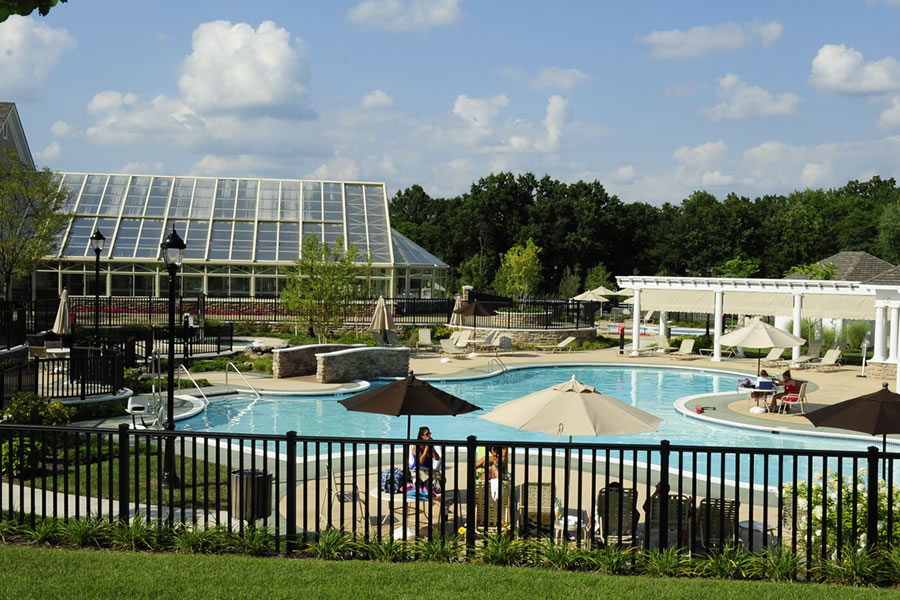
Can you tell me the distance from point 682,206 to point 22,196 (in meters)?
63.3

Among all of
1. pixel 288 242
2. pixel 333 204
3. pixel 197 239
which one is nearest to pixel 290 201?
pixel 333 204

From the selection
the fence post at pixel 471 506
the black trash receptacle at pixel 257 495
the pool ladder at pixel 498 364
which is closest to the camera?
the fence post at pixel 471 506

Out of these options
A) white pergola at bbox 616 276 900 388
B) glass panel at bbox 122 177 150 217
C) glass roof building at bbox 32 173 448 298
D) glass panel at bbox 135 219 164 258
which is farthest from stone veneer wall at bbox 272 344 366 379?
glass panel at bbox 122 177 150 217

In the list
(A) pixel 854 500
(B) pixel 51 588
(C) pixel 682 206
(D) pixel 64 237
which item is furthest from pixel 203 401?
(C) pixel 682 206

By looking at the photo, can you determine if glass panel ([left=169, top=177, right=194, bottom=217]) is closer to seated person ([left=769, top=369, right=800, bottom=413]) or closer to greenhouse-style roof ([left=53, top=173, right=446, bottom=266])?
greenhouse-style roof ([left=53, top=173, right=446, bottom=266])

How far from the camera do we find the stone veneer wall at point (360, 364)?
2333 centimetres

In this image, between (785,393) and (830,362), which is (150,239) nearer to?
(830,362)

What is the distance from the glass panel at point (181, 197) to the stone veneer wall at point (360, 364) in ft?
74.1

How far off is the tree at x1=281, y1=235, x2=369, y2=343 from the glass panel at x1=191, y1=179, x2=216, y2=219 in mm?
13155

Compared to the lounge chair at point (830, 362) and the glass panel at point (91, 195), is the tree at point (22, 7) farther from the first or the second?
the glass panel at point (91, 195)

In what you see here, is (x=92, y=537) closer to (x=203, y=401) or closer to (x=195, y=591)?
(x=195, y=591)

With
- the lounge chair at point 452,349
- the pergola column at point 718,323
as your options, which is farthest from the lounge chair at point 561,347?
the pergola column at point 718,323

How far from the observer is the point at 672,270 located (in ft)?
240

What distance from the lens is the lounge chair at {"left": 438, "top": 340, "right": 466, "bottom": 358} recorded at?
99.6ft
